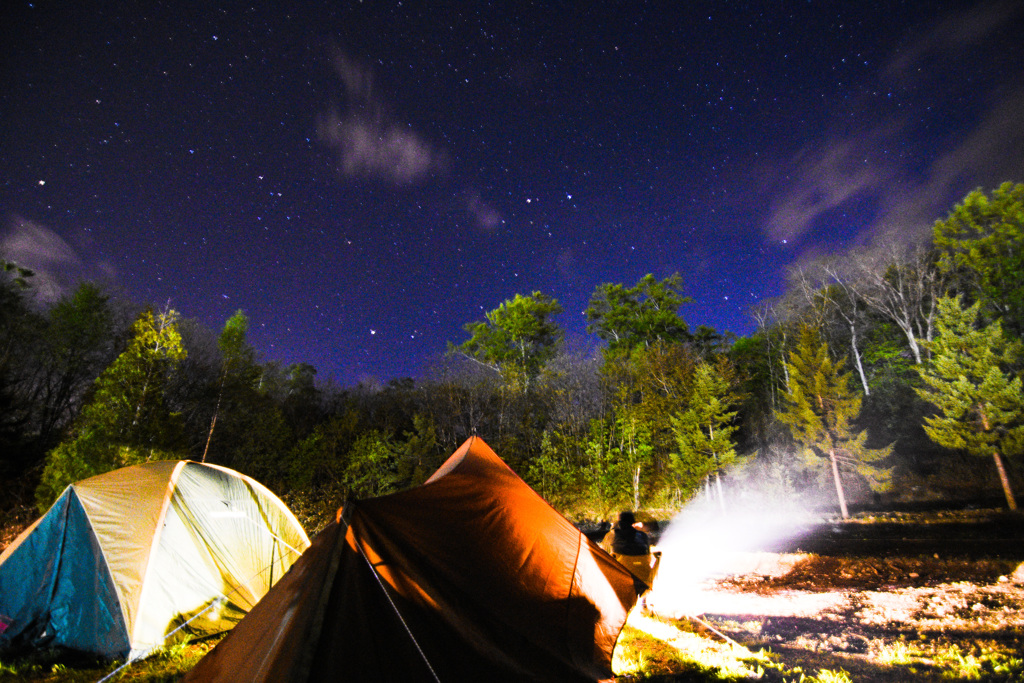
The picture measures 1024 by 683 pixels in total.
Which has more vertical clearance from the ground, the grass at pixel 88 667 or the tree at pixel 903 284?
the tree at pixel 903 284

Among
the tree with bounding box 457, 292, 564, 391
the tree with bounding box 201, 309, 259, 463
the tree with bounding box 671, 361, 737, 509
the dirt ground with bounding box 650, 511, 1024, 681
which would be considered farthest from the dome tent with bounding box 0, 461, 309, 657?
the tree with bounding box 457, 292, 564, 391

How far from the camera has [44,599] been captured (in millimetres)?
4695

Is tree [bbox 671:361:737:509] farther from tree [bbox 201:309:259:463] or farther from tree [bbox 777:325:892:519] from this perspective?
tree [bbox 201:309:259:463]

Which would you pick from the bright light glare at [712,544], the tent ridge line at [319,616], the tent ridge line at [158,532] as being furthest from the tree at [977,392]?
the tent ridge line at [158,532]

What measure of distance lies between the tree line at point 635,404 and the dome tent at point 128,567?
10.3 metres

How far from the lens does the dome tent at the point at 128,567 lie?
4.58 m

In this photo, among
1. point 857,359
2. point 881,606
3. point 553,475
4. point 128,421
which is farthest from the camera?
point 857,359

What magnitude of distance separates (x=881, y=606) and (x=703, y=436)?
43.6 ft

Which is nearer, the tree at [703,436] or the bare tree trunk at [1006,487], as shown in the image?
the bare tree trunk at [1006,487]

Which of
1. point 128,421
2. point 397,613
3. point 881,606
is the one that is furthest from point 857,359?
point 128,421

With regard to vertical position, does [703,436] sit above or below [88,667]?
above

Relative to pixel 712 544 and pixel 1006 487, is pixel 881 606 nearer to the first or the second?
pixel 712 544

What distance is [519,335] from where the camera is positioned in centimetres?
2947

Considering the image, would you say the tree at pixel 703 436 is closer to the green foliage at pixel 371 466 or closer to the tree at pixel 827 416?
the tree at pixel 827 416
